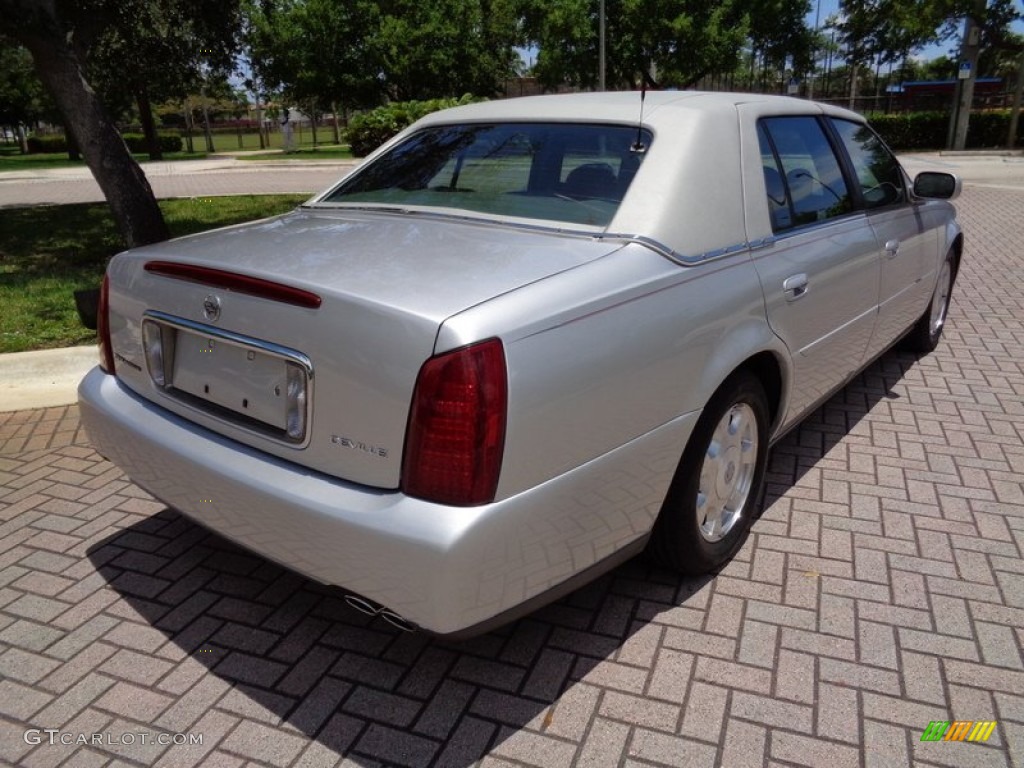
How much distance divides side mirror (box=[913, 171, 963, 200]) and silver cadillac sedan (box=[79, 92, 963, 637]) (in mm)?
1316

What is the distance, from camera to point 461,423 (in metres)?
2.01

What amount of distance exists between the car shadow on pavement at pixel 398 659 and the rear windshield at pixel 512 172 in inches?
54.6

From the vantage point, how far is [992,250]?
984 cm

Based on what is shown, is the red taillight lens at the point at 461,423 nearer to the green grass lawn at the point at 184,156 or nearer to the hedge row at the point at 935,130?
the green grass lawn at the point at 184,156

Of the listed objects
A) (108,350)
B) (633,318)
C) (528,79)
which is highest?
(528,79)

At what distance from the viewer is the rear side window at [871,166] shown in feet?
13.3

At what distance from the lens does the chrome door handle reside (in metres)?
3.09

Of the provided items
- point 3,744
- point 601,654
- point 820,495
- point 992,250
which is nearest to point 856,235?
point 820,495

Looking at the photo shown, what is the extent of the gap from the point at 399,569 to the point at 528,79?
150ft

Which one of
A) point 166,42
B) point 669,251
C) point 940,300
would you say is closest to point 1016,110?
point 940,300

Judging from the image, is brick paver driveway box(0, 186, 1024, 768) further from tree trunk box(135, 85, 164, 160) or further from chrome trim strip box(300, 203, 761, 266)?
tree trunk box(135, 85, 164, 160)

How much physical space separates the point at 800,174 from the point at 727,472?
1355 millimetres

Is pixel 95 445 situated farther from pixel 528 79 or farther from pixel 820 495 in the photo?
pixel 528 79

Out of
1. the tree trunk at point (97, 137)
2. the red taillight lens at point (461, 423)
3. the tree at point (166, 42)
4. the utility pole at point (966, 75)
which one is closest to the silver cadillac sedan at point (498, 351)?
the red taillight lens at point (461, 423)
